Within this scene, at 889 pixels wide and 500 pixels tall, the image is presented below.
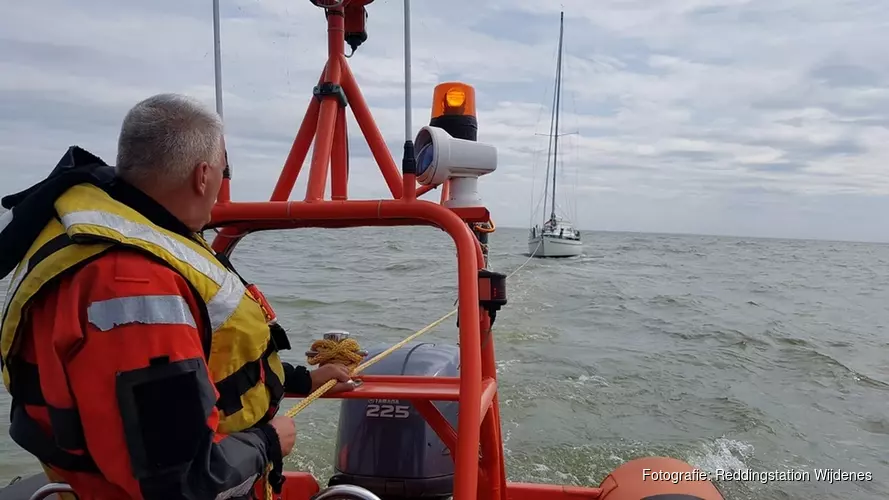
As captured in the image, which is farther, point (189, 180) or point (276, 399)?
point (276, 399)

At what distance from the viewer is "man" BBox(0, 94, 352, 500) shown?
1.02 meters

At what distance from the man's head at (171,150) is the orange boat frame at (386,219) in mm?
866

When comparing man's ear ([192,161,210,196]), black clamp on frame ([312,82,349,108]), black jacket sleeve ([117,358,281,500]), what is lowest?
black jacket sleeve ([117,358,281,500])

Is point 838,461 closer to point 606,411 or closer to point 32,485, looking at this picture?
point 606,411

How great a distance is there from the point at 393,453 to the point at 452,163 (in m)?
1.30

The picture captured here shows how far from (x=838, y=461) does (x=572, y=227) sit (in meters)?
Answer: 28.7

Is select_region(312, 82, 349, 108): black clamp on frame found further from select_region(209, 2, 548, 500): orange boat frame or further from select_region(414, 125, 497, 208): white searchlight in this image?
select_region(414, 125, 497, 208): white searchlight

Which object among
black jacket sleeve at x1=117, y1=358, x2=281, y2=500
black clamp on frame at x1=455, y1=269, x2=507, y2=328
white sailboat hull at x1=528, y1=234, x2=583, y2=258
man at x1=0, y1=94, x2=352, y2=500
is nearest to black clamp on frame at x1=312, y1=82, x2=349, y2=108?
black clamp on frame at x1=455, y1=269, x2=507, y2=328

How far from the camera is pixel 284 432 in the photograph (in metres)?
1.42

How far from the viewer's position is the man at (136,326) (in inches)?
40.0

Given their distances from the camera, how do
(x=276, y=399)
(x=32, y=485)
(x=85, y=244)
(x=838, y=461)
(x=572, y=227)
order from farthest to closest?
(x=572, y=227) → (x=838, y=461) → (x=32, y=485) → (x=276, y=399) → (x=85, y=244)

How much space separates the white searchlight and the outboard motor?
0.96 metres

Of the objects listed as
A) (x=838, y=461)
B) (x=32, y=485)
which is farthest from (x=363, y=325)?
(x=32, y=485)

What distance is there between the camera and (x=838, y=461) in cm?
571
